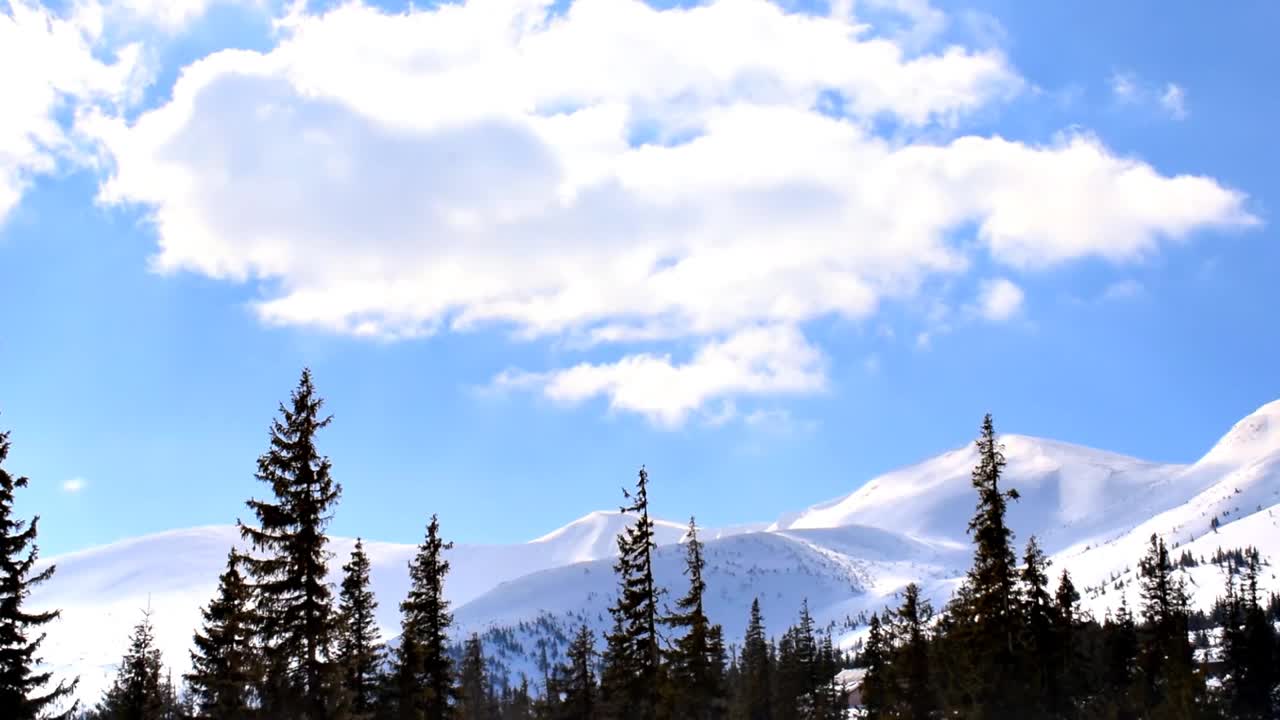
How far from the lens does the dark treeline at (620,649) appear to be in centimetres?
3216

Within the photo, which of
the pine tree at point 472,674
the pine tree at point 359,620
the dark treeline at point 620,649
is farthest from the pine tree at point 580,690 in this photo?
the pine tree at point 359,620

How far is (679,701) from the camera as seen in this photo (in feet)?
163

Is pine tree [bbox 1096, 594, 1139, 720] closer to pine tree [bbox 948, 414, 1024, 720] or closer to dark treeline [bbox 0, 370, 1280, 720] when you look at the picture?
dark treeline [bbox 0, 370, 1280, 720]

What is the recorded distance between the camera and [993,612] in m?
45.5

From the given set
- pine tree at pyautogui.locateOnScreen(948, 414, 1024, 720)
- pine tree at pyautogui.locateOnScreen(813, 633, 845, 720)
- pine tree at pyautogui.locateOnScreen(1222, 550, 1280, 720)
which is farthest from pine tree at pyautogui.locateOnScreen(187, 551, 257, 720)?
pine tree at pyautogui.locateOnScreen(1222, 550, 1280, 720)

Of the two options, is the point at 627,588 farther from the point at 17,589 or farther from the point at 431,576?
the point at 17,589

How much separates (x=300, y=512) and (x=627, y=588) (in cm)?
1742

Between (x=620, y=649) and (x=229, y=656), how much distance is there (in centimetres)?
2129

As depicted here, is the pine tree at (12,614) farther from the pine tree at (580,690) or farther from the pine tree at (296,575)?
the pine tree at (580,690)

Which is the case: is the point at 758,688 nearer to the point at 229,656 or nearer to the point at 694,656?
the point at 694,656

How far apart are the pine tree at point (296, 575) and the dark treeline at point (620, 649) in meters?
0.04

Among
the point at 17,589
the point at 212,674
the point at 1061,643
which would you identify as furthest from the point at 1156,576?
the point at 17,589

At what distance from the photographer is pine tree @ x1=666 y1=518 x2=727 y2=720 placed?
49.0 meters

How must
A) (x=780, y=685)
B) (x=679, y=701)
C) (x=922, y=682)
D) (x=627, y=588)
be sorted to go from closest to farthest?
1. (x=627, y=588)
2. (x=679, y=701)
3. (x=922, y=682)
4. (x=780, y=685)
